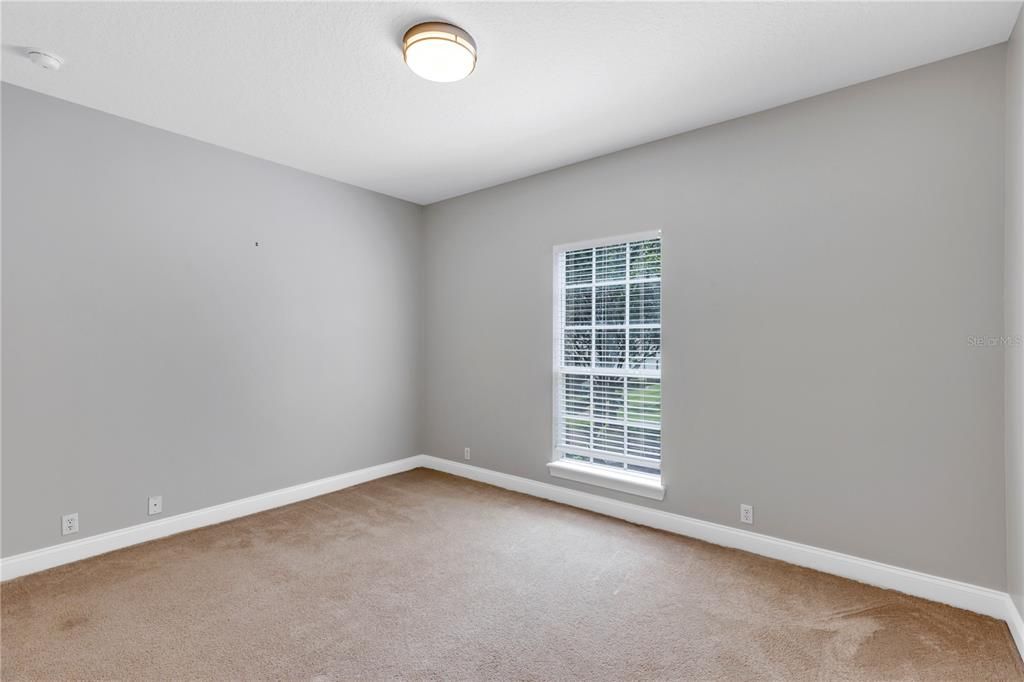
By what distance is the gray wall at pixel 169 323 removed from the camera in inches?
108

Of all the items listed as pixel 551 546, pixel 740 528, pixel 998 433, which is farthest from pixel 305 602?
pixel 998 433

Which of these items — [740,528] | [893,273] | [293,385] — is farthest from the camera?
[293,385]

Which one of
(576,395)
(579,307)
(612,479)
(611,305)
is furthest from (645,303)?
(612,479)

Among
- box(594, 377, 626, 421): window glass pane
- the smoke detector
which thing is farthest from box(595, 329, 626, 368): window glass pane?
the smoke detector

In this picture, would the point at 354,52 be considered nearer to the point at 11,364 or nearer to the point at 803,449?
the point at 11,364

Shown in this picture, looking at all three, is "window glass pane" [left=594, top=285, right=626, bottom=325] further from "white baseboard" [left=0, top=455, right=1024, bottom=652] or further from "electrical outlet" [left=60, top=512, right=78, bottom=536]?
"electrical outlet" [left=60, top=512, right=78, bottom=536]

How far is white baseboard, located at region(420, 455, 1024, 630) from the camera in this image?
7.54ft

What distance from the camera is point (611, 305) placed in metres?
3.74

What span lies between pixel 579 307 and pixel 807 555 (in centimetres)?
224

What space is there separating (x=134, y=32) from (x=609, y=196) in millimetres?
2904

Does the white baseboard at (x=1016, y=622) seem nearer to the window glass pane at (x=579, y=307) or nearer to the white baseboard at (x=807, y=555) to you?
the white baseboard at (x=807, y=555)

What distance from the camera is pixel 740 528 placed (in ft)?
9.93

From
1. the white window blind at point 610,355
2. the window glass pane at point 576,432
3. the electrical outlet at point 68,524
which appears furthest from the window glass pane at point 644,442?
the electrical outlet at point 68,524

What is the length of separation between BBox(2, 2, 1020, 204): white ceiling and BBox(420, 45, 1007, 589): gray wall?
28 centimetres
